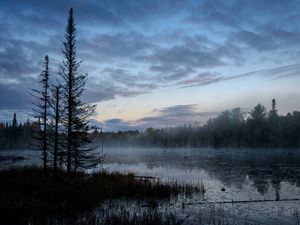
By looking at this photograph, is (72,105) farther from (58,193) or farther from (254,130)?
(254,130)

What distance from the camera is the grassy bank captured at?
1493 centimetres

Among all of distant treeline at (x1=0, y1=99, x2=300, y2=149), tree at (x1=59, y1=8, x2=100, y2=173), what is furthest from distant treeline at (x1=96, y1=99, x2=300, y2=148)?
tree at (x1=59, y1=8, x2=100, y2=173)

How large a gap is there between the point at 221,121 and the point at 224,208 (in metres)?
127

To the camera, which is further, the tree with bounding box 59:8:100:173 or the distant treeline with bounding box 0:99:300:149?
the distant treeline with bounding box 0:99:300:149

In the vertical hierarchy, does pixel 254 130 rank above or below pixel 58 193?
above

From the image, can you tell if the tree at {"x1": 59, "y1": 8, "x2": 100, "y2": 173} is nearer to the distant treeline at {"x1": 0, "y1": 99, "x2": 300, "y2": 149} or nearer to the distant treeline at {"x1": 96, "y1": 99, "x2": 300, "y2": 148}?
the distant treeline at {"x1": 0, "y1": 99, "x2": 300, "y2": 149}

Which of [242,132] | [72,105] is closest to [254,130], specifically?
[242,132]

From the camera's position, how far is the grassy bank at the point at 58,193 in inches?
588

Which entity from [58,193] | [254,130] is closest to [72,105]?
[58,193]

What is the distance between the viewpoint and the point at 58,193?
18812 mm

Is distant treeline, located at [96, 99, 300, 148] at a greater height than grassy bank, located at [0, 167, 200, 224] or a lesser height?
greater

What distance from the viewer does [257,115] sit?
394 ft

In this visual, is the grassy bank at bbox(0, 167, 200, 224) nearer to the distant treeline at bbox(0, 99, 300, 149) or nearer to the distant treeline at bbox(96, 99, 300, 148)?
the distant treeline at bbox(0, 99, 300, 149)

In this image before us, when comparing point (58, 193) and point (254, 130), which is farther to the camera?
point (254, 130)
